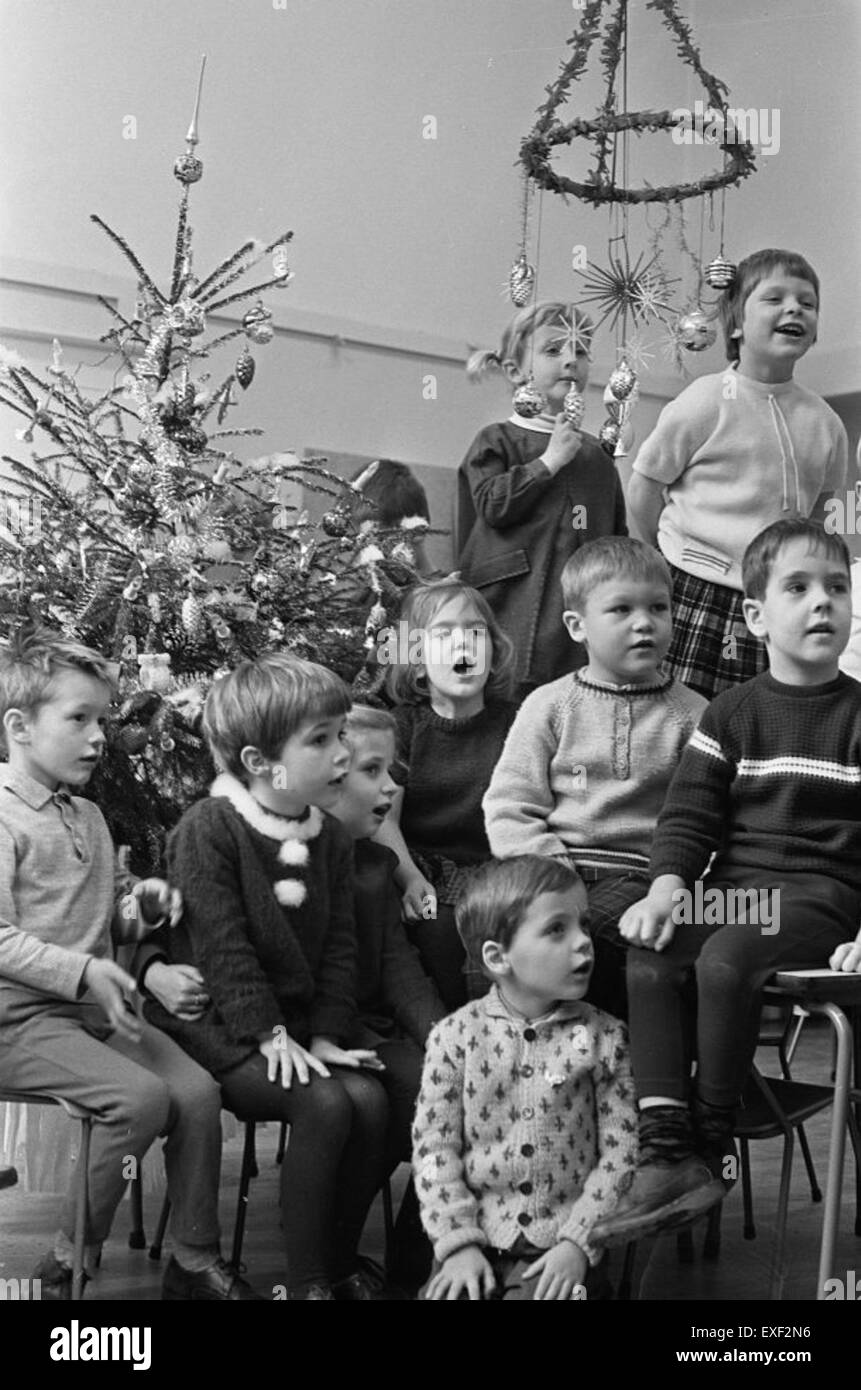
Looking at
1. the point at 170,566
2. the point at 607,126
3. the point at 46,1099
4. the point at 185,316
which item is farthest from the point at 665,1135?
the point at 607,126

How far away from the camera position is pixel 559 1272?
90.7 inches

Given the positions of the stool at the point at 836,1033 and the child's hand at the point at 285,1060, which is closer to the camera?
the stool at the point at 836,1033

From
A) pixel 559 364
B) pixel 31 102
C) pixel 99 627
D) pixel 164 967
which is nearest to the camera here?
pixel 164 967

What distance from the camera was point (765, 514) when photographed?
11.7 ft

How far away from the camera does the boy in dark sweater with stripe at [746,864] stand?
2.53 m

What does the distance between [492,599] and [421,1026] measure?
1.54 metres

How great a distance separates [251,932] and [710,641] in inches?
50.4

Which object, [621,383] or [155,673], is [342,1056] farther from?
[621,383]

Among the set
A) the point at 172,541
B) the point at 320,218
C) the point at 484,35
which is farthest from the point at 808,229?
the point at 172,541

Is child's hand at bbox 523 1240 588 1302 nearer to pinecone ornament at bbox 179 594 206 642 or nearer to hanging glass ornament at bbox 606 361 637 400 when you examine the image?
pinecone ornament at bbox 179 594 206 642

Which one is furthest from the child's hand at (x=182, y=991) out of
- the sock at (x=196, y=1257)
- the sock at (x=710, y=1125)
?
the sock at (x=710, y=1125)

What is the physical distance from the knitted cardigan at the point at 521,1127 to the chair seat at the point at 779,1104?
260 mm

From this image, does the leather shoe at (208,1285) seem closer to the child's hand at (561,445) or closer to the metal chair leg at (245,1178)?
the metal chair leg at (245,1178)

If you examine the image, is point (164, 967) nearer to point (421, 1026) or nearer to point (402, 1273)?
point (421, 1026)
